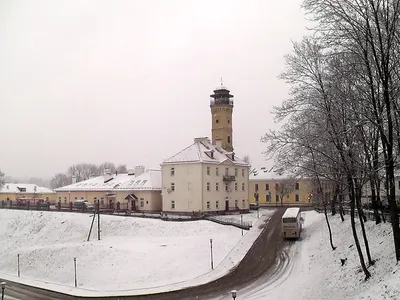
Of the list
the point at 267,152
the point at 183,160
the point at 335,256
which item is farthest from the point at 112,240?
the point at 267,152

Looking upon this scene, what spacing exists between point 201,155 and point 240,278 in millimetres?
27783

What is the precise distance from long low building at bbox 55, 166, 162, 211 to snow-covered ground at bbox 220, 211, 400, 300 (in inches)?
1146

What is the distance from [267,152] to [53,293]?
22.8 meters

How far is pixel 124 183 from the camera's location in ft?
213

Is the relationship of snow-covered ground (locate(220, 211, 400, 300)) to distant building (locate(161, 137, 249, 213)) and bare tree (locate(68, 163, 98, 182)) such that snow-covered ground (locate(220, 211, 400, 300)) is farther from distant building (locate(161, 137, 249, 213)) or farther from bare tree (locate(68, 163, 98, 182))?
bare tree (locate(68, 163, 98, 182))

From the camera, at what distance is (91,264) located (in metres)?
35.8

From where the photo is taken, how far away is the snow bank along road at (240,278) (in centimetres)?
2640

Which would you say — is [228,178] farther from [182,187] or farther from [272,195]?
[272,195]

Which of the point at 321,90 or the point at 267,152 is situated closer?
the point at 267,152

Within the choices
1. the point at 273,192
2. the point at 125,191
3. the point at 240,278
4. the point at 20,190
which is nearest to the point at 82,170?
the point at 20,190

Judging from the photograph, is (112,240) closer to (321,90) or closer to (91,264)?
(91,264)

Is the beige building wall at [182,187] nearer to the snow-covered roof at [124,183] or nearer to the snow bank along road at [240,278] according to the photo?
the snow-covered roof at [124,183]

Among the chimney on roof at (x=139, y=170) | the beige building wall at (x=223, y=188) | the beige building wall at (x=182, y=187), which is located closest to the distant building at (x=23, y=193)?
the chimney on roof at (x=139, y=170)

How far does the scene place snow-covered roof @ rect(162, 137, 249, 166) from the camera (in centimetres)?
5433
